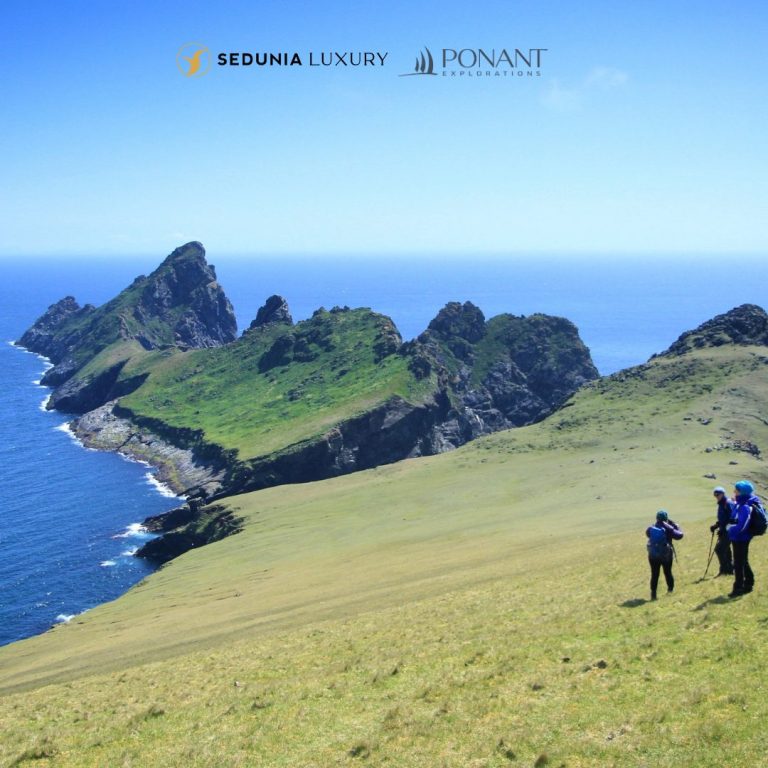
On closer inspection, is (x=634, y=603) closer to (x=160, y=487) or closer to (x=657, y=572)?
(x=657, y=572)

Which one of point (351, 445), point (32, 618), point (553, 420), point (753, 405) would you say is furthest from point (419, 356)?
point (32, 618)

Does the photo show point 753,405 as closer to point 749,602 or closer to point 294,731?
point 749,602

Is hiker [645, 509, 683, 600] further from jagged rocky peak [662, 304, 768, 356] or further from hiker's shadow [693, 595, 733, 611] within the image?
jagged rocky peak [662, 304, 768, 356]

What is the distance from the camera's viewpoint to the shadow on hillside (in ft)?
97.9

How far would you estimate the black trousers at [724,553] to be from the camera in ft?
99.0

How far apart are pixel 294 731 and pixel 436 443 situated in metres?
159

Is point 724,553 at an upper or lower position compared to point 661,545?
lower

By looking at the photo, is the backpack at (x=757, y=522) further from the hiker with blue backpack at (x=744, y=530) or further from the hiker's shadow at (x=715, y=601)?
the hiker's shadow at (x=715, y=601)

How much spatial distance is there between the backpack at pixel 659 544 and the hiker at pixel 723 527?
187 centimetres

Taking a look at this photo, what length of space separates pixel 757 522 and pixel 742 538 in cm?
90

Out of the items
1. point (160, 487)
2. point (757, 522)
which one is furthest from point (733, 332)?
point (757, 522)

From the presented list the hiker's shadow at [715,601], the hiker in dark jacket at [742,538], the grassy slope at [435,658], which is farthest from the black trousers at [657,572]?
the hiker in dark jacket at [742,538]

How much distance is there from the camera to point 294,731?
23062 mm

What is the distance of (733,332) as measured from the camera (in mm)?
144875
